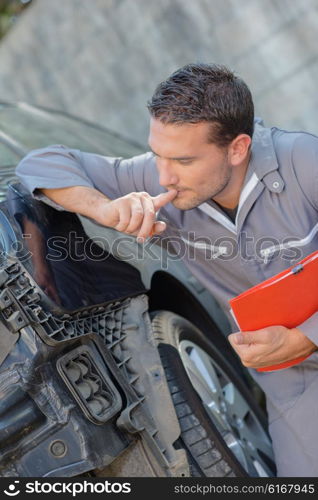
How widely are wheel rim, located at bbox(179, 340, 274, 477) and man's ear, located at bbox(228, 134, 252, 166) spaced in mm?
683

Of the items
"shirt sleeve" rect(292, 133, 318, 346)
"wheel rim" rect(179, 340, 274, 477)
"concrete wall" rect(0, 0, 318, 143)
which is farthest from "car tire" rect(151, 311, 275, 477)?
"concrete wall" rect(0, 0, 318, 143)

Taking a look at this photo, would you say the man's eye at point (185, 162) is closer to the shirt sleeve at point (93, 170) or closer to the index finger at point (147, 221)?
the index finger at point (147, 221)

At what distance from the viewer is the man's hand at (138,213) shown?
216 centimetres

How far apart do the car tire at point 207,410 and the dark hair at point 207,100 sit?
2.35 ft

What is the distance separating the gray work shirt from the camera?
7.59 feet

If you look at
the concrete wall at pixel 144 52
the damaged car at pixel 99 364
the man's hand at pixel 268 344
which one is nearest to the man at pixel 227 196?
the man's hand at pixel 268 344

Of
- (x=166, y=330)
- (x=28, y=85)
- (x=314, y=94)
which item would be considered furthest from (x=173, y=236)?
(x=28, y=85)

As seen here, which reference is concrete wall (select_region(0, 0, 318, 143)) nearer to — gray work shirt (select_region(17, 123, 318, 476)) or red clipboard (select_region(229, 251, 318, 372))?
gray work shirt (select_region(17, 123, 318, 476))

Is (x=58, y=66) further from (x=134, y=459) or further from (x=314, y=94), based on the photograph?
(x=134, y=459)

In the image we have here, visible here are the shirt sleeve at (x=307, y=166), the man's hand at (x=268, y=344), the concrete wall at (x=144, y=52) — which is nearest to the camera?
the man's hand at (x=268, y=344)

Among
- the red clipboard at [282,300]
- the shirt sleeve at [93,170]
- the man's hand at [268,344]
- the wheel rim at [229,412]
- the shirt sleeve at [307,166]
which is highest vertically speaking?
the shirt sleeve at [93,170]

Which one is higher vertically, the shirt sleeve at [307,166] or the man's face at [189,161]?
the man's face at [189,161]

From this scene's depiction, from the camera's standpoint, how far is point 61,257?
218 cm

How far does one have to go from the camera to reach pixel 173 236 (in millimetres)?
2582
